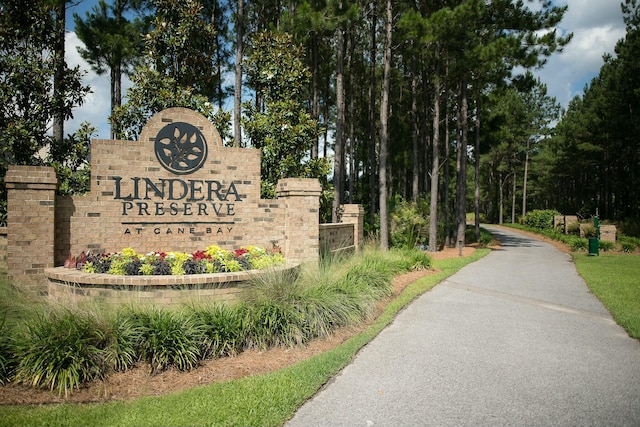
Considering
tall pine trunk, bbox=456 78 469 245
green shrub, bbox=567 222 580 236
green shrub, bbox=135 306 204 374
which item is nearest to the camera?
green shrub, bbox=135 306 204 374

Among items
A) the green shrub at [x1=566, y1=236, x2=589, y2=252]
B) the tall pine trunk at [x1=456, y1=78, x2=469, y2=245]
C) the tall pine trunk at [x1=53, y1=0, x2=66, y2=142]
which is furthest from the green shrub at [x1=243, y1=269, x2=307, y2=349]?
the green shrub at [x1=566, y1=236, x2=589, y2=252]

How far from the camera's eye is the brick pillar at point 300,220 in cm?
1003

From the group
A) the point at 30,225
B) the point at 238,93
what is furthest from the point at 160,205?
the point at 238,93

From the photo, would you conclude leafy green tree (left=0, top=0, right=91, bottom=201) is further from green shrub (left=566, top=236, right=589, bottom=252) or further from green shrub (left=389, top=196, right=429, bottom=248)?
green shrub (left=566, top=236, right=589, bottom=252)

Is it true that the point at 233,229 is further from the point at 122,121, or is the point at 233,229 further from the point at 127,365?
the point at 122,121

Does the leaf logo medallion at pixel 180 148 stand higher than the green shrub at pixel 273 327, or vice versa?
the leaf logo medallion at pixel 180 148

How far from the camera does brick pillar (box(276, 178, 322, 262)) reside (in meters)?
10.0

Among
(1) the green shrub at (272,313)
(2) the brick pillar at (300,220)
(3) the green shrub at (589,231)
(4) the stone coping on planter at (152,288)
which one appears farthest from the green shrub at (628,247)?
(4) the stone coping on planter at (152,288)

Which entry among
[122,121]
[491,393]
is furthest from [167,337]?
[122,121]

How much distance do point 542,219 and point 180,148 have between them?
115 feet

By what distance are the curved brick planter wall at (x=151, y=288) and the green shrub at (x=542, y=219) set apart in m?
33.4

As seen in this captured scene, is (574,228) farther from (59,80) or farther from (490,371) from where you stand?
(59,80)

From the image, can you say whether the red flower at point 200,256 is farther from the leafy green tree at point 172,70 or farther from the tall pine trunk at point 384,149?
the tall pine trunk at point 384,149

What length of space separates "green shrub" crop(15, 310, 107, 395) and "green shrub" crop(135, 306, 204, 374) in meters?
0.51
